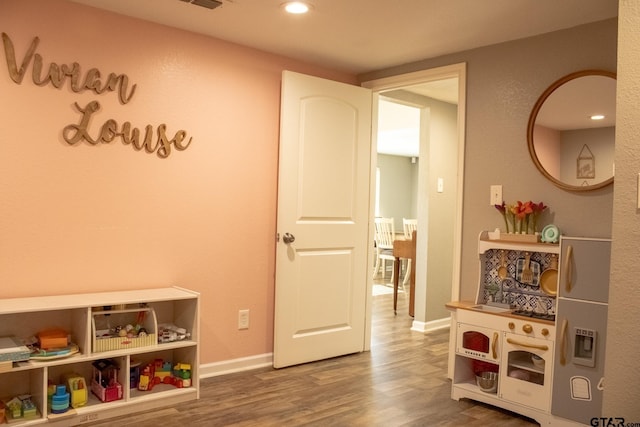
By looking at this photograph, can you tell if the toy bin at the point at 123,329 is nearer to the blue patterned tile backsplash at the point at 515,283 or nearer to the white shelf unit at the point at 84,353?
the white shelf unit at the point at 84,353

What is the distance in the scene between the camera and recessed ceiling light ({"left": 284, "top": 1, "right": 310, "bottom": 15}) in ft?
8.90

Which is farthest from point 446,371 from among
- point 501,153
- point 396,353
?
point 501,153

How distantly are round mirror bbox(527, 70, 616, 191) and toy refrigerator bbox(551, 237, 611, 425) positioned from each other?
0.44m

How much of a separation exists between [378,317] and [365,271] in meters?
1.52

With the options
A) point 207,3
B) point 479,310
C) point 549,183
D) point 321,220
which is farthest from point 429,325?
point 207,3

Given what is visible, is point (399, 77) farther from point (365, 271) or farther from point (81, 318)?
point (81, 318)

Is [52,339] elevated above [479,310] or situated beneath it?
situated beneath

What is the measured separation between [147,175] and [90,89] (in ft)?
1.82

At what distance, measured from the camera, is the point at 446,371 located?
365cm

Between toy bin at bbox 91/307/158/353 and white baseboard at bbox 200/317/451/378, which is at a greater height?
toy bin at bbox 91/307/158/353

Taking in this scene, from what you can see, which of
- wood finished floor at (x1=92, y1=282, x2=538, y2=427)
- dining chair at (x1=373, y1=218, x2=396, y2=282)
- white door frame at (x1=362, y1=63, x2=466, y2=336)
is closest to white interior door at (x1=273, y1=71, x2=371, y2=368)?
white door frame at (x1=362, y1=63, x2=466, y2=336)

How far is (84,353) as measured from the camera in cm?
262

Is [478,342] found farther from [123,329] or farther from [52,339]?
[52,339]

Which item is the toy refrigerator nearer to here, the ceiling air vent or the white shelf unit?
the white shelf unit
